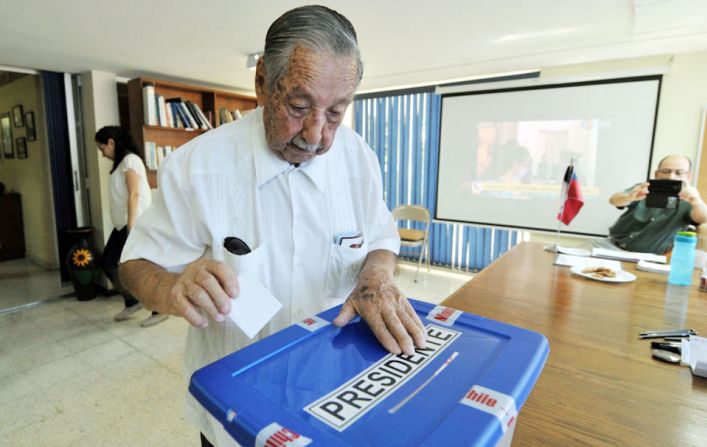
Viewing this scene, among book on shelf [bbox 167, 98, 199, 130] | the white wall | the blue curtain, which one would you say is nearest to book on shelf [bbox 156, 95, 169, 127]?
book on shelf [bbox 167, 98, 199, 130]

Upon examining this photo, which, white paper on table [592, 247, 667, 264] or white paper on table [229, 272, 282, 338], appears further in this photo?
white paper on table [592, 247, 667, 264]

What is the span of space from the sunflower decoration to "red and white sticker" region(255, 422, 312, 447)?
4294 mm

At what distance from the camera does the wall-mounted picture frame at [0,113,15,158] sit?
502 cm

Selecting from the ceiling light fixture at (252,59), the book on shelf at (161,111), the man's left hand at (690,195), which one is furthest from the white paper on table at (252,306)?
the book on shelf at (161,111)

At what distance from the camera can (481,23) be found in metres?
2.60

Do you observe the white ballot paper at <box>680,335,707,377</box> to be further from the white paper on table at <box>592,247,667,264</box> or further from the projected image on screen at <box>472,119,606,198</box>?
the projected image on screen at <box>472,119,606,198</box>

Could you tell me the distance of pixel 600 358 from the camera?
0.97 meters

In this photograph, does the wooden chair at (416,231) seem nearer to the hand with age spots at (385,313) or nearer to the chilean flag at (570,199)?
the chilean flag at (570,199)

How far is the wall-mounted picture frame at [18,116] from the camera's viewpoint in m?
4.67

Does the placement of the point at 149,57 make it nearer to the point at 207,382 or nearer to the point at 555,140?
the point at 207,382

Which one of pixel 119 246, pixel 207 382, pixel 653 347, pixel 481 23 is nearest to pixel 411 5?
pixel 481 23

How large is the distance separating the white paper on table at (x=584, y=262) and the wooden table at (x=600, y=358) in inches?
4.9

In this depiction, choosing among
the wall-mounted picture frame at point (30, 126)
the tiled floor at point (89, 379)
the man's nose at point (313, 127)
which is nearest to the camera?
the man's nose at point (313, 127)

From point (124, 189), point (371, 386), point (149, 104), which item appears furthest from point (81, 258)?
point (371, 386)
